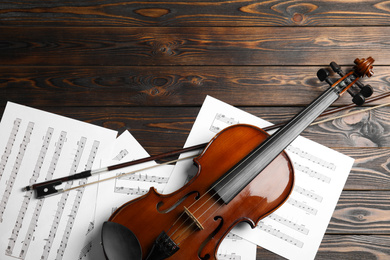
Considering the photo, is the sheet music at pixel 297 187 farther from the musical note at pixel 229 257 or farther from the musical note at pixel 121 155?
the musical note at pixel 121 155

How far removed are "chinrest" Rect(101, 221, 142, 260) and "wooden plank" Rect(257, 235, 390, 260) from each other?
70cm

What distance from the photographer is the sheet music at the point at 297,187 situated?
51.9 inches

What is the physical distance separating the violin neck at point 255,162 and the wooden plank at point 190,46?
33 centimetres

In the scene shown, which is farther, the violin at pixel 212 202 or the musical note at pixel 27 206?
the musical note at pixel 27 206

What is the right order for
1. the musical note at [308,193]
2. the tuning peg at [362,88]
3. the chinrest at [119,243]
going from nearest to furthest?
the chinrest at [119,243] < the tuning peg at [362,88] < the musical note at [308,193]

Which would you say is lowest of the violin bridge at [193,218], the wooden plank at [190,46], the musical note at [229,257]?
the musical note at [229,257]

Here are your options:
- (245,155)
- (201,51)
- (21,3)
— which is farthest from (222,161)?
(21,3)

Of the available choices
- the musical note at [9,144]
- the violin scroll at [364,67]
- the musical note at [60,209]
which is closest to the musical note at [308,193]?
the violin scroll at [364,67]

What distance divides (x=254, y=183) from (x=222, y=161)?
0.13 metres

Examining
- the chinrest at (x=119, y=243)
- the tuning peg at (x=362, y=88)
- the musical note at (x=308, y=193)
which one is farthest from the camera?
the musical note at (x=308, y=193)

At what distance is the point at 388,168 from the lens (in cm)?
138

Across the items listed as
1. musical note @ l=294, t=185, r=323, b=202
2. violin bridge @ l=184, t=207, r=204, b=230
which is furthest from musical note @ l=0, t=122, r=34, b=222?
musical note @ l=294, t=185, r=323, b=202

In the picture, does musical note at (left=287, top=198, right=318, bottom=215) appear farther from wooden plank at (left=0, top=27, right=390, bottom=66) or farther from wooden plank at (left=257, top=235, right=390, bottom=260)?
wooden plank at (left=0, top=27, right=390, bottom=66)

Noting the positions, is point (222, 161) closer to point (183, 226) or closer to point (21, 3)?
point (183, 226)
